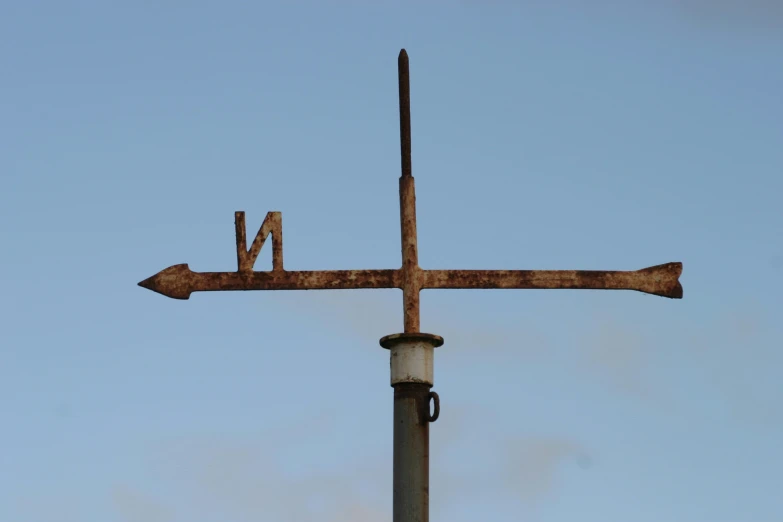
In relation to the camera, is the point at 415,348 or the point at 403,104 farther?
the point at 403,104

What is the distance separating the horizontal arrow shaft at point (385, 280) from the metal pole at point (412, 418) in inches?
17.8

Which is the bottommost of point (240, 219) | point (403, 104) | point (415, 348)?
point (415, 348)

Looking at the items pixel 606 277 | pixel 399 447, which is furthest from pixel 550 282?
pixel 399 447

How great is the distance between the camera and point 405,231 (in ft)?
25.3

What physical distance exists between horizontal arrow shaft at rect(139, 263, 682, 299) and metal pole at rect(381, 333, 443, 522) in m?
0.45

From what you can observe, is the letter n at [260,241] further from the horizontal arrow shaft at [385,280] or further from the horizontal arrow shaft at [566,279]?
the horizontal arrow shaft at [566,279]

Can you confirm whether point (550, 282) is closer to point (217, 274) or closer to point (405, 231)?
point (405, 231)

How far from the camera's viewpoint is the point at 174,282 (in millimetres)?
7863

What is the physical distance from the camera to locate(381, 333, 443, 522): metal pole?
282 inches

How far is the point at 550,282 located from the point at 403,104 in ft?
5.89

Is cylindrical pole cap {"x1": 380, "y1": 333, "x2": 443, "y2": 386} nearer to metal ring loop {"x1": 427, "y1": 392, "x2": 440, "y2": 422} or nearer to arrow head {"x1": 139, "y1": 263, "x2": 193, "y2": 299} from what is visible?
metal ring loop {"x1": 427, "y1": 392, "x2": 440, "y2": 422}

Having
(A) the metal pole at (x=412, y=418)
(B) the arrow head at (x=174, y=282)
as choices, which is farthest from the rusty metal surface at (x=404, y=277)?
(A) the metal pole at (x=412, y=418)

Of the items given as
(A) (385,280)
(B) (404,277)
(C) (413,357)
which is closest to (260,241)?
(A) (385,280)

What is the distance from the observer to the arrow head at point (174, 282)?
7844mm
